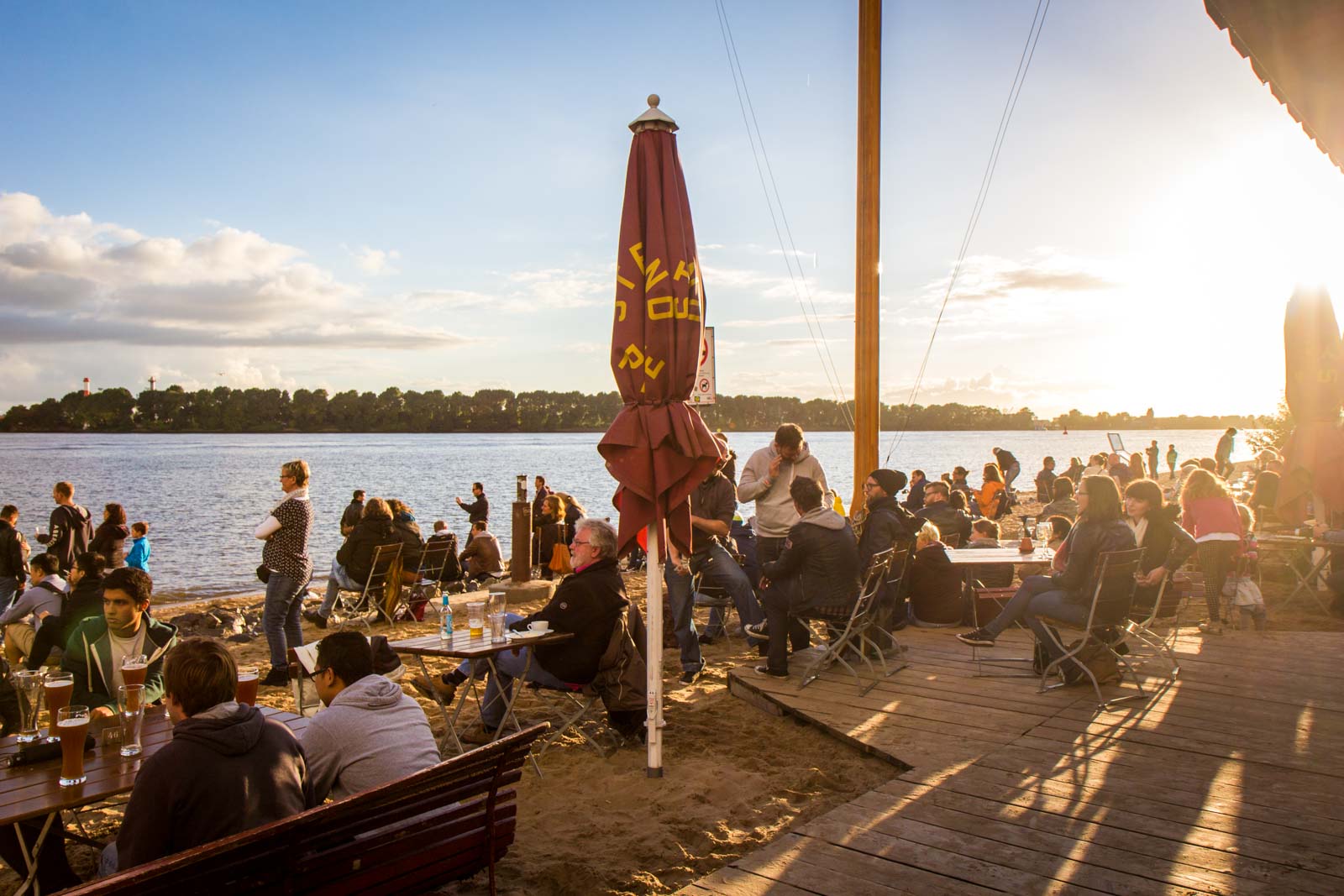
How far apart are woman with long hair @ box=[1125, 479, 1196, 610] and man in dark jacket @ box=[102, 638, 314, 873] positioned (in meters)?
5.32

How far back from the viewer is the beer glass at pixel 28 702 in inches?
129

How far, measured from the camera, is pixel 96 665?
467 cm

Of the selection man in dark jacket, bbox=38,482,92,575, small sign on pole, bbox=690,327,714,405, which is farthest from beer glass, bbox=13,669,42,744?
man in dark jacket, bbox=38,482,92,575

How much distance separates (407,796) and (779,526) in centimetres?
498

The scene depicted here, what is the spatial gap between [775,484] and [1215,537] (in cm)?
396

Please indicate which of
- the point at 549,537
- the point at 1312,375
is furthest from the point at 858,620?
the point at 549,537

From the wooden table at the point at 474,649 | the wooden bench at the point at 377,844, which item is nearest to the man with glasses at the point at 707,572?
the wooden table at the point at 474,649

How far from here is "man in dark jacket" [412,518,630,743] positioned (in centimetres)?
504

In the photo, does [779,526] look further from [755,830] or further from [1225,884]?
[1225,884]

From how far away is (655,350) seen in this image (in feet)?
14.7

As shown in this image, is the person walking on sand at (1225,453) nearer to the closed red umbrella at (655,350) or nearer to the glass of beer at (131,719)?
the closed red umbrella at (655,350)

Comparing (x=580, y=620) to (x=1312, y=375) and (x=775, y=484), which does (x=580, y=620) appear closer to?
(x=775, y=484)

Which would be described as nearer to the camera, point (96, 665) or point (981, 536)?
point (96, 665)

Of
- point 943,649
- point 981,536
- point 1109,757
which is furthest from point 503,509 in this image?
point 1109,757
